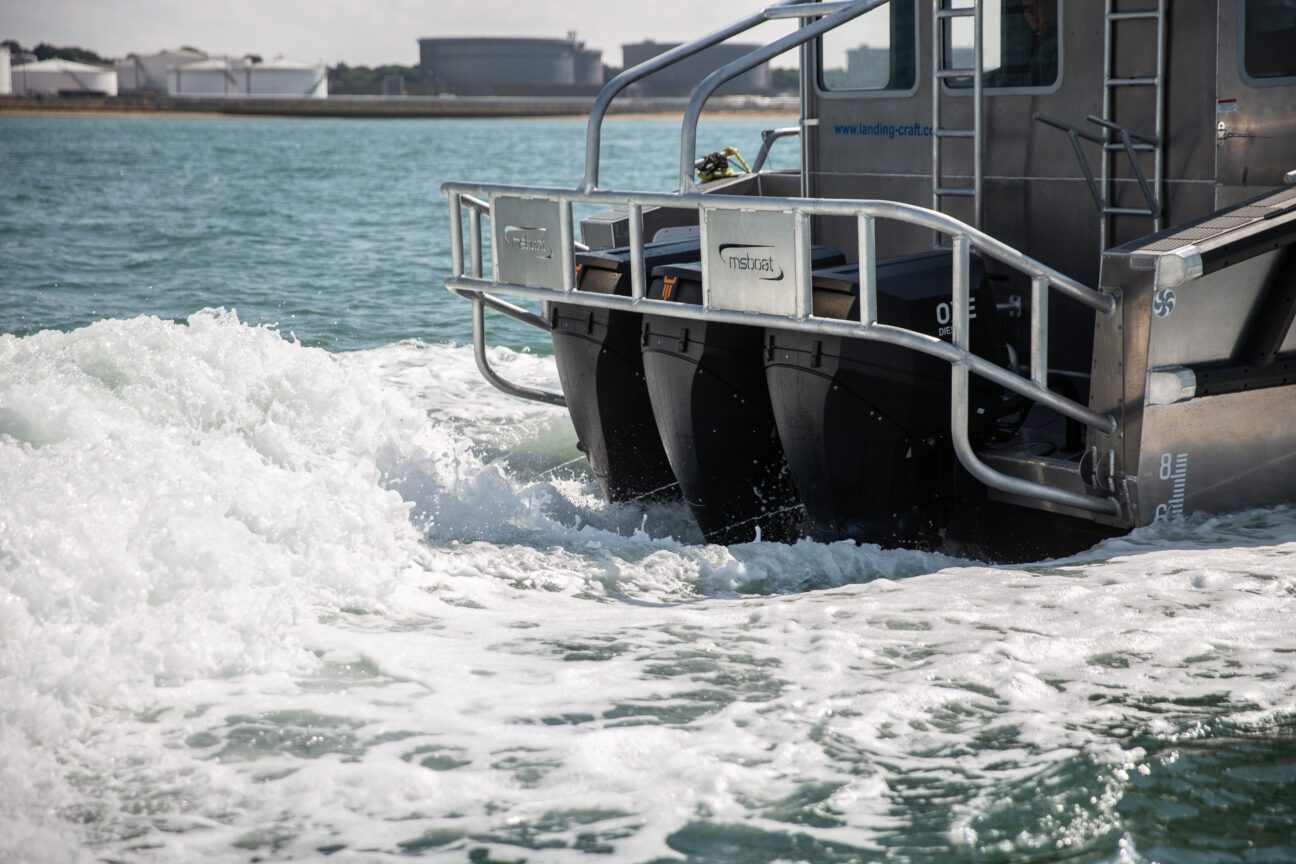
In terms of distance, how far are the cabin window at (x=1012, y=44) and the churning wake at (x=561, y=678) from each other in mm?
2180

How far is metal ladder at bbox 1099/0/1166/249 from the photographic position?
20.5 ft

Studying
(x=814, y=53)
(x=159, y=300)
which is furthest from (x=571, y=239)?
(x=159, y=300)

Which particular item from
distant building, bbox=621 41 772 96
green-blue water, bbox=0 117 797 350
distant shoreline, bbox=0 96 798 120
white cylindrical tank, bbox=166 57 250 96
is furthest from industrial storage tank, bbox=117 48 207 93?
green-blue water, bbox=0 117 797 350

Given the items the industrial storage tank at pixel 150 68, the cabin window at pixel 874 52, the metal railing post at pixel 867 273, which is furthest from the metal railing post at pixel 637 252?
the industrial storage tank at pixel 150 68

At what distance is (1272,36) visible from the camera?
600cm

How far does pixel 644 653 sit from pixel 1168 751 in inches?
66.8

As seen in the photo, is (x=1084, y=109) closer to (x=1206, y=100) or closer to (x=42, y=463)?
(x=1206, y=100)

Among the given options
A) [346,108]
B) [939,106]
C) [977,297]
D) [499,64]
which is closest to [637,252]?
[977,297]

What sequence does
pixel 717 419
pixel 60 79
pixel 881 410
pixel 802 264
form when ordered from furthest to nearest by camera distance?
pixel 60 79, pixel 717 419, pixel 881 410, pixel 802 264

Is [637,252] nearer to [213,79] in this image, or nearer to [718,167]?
[718,167]

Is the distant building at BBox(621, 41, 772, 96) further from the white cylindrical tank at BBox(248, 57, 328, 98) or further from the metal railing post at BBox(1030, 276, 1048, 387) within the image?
the metal railing post at BBox(1030, 276, 1048, 387)

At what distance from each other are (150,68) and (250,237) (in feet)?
388

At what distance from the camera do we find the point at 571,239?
260 inches

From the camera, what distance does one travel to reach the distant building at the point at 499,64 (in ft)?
407
